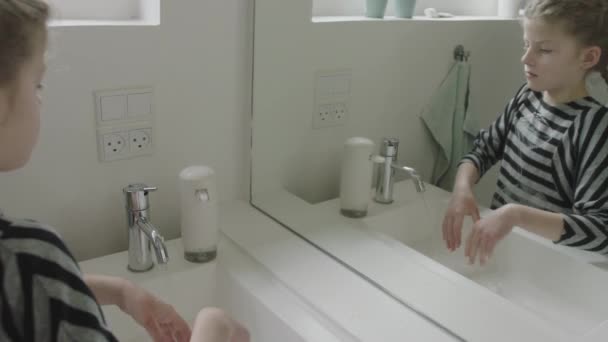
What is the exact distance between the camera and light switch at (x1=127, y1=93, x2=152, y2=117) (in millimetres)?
1068

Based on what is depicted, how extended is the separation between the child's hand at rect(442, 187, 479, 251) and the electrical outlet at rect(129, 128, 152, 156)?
23.4 inches

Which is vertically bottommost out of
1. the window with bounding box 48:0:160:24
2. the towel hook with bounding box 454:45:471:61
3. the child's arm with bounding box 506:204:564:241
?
the child's arm with bounding box 506:204:564:241

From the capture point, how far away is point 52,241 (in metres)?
0.61

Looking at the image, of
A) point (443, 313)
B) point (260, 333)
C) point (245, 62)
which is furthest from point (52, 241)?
point (245, 62)

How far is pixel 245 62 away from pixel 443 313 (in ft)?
2.18

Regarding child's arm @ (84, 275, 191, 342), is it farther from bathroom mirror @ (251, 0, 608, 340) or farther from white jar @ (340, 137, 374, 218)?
white jar @ (340, 137, 374, 218)

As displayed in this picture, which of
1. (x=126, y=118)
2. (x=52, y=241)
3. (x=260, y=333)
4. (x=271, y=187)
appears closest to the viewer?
(x=52, y=241)

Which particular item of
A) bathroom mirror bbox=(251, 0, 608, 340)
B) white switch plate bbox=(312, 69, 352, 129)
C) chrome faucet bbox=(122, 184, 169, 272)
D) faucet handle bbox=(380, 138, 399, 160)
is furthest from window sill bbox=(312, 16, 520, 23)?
chrome faucet bbox=(122, 184, 169, 272)

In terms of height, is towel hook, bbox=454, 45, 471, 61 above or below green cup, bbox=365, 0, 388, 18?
below

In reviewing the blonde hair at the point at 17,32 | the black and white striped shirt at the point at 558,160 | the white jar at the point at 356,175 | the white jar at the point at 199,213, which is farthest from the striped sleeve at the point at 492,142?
the blonde hair at the point at 17,32

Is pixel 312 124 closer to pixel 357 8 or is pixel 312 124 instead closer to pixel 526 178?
pixel 357 8

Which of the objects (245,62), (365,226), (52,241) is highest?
(245,62)

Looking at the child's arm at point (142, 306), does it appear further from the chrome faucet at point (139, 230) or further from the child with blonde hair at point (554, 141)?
the child with blonde hair at point (554, 141)

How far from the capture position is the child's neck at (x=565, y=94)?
797 millimetres
